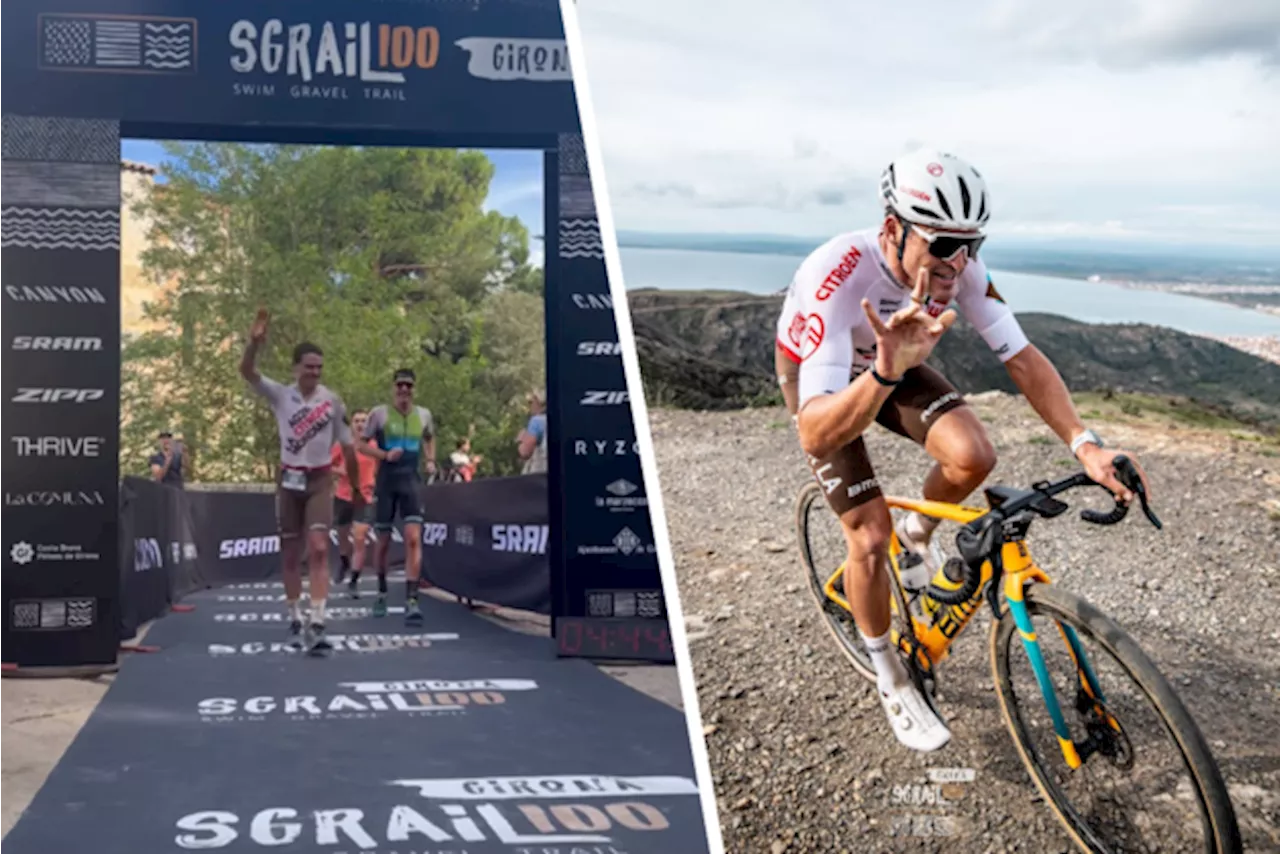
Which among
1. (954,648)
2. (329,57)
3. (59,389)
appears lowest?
(954,648)

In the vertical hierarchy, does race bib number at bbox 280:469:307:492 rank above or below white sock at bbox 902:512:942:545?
below

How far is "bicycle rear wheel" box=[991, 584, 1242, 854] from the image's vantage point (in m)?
1.55

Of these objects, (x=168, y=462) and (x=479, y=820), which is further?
(x=168, y=462)

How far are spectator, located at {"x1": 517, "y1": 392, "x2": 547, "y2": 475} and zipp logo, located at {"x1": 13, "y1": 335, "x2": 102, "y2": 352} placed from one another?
3.17 feet

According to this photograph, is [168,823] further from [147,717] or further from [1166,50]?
[1166,50]

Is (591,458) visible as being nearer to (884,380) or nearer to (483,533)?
(483,533)

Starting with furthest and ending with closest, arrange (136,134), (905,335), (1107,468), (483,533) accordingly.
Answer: (483,533) < (136,134) < (1107,468) < (905,335)

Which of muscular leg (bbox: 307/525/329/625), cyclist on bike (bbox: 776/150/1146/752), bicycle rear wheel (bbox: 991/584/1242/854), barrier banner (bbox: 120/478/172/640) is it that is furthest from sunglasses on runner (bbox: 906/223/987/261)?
barrier banner (bbox: 120/478/172/640)

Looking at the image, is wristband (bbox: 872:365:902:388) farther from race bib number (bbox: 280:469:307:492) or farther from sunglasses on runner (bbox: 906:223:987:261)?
race bib number (bbox: 280:469:307:492)

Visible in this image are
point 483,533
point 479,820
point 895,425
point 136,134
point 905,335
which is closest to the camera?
A: point 905,335

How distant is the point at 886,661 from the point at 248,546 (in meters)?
1.74

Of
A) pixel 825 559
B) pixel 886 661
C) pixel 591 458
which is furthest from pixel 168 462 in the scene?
pixel 886 661

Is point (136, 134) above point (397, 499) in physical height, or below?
above

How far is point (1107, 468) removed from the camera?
1662 mm
